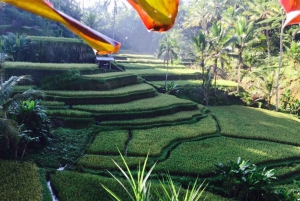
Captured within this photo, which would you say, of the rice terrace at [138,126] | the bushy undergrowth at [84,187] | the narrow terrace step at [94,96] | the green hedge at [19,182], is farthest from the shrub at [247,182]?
the narrow terrace step at [94,96]

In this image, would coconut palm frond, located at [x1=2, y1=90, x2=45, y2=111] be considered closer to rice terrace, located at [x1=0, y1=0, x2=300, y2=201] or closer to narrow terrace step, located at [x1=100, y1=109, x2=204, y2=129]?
rice terrace, located at [x1=0, y1=0, x2=300, y2=201]

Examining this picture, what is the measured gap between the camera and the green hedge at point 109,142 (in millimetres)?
6652

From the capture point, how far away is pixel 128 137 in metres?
7.70

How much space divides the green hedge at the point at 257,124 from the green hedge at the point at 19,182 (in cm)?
Result: 557

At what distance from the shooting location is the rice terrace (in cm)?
456

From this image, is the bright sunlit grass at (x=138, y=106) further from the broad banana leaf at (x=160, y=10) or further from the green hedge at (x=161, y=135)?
the broad banana leaf at (x=160, y=10)

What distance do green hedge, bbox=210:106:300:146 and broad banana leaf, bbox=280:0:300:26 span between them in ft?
29.0

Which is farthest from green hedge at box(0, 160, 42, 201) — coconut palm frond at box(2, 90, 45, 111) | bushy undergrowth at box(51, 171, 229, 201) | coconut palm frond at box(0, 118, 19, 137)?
coconut palm frond at box(2, 90, 45, 111)

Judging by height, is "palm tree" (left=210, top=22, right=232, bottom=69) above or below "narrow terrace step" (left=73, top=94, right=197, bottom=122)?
above

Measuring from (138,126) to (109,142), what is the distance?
1665mm

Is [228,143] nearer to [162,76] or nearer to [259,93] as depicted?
[259,93]

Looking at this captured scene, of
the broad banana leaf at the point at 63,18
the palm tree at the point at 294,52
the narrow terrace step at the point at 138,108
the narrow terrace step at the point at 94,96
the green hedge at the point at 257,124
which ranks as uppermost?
the palm tree at the point at 294,52

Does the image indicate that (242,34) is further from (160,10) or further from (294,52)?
(160,10)

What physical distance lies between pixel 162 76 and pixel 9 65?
8196 millimetres
